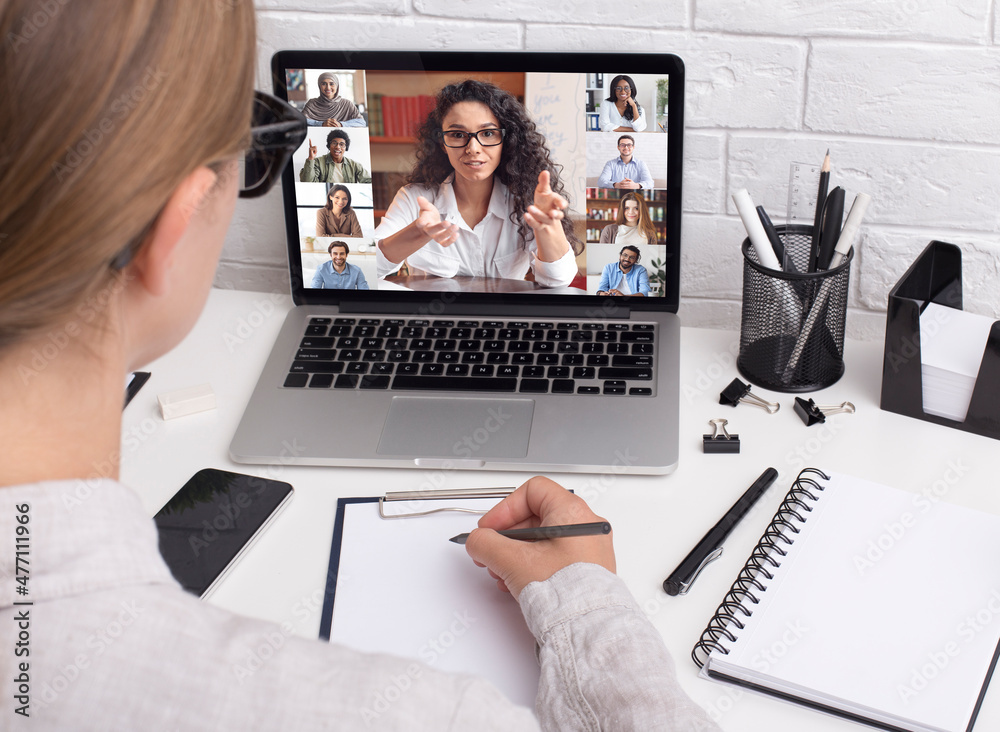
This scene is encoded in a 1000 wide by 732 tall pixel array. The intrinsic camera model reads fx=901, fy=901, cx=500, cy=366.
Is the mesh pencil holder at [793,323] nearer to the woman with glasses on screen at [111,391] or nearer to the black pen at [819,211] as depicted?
the black pen at [819,211]

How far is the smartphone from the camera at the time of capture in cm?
72

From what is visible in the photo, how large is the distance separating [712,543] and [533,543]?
0.15 metres

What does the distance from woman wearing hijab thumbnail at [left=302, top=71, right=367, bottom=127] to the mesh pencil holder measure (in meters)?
0.44

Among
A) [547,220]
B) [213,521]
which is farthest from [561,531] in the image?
[547,220]

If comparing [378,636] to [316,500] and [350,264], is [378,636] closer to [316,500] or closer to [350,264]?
[316,500]

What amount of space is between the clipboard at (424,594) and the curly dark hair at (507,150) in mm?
347

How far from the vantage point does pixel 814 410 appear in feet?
2.82

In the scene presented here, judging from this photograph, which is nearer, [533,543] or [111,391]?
[111,391]

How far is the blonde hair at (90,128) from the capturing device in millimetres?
352

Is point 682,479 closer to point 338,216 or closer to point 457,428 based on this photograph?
point 457,428

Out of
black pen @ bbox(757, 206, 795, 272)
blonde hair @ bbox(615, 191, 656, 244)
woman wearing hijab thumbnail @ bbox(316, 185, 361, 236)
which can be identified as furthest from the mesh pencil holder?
woman wearing hijab thumbnail @ bbox(316, 185, 361, 236)

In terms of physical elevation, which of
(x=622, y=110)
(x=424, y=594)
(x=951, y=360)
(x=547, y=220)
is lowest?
A: (x=424, y=594)

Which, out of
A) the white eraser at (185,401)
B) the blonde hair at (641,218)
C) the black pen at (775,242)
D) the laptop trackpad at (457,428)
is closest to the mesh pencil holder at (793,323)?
the black pen at (775,242)

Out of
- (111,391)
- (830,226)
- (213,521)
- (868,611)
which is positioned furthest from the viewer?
(830,226)
